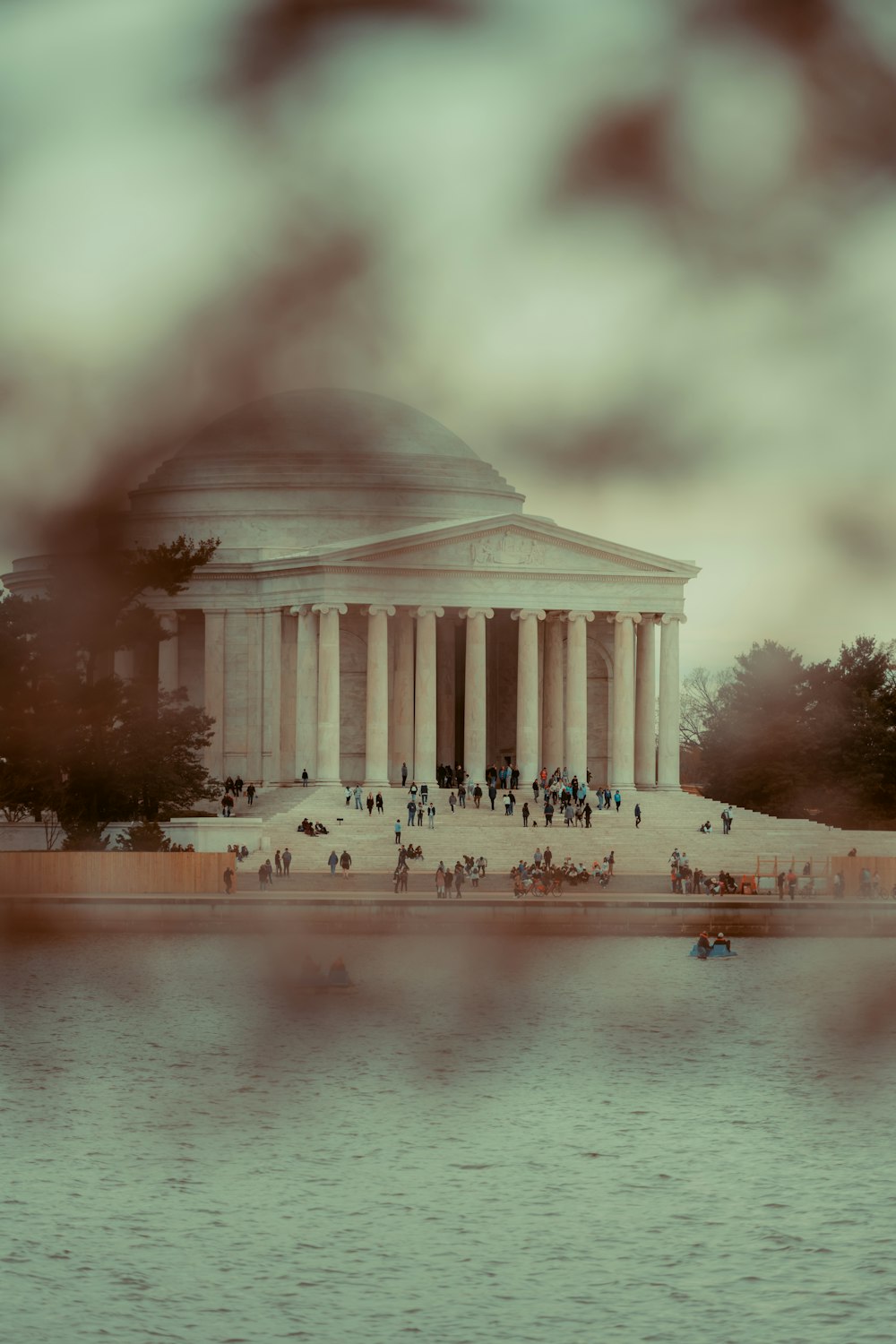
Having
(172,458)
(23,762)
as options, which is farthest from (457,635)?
(172,458)

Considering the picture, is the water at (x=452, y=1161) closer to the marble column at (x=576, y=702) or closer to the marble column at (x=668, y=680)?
the marble column at (x=668, y=680)

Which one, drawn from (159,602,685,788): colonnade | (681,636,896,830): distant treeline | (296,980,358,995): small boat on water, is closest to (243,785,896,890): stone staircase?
(159,602,685,788): colonnade

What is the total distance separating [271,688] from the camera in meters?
116

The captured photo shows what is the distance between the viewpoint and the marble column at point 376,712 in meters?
109

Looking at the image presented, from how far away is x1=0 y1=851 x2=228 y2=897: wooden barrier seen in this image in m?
42.1

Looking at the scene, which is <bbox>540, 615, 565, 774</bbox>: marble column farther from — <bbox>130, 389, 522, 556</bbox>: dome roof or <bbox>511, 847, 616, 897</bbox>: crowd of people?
<bbox>130, 389, 522, 556</bbox>: dome roof

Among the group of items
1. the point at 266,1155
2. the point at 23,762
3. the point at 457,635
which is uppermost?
the point at 457,635

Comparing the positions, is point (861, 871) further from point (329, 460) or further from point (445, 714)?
point (329, 460)

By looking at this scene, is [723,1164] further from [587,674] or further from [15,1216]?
[587,674]

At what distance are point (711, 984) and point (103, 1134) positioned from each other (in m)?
20.4

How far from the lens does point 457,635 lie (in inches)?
3634

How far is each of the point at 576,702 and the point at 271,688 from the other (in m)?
15.8

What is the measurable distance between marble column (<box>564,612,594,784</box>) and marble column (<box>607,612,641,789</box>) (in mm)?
1884

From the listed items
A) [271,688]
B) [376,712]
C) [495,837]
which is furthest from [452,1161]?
[271,688]
